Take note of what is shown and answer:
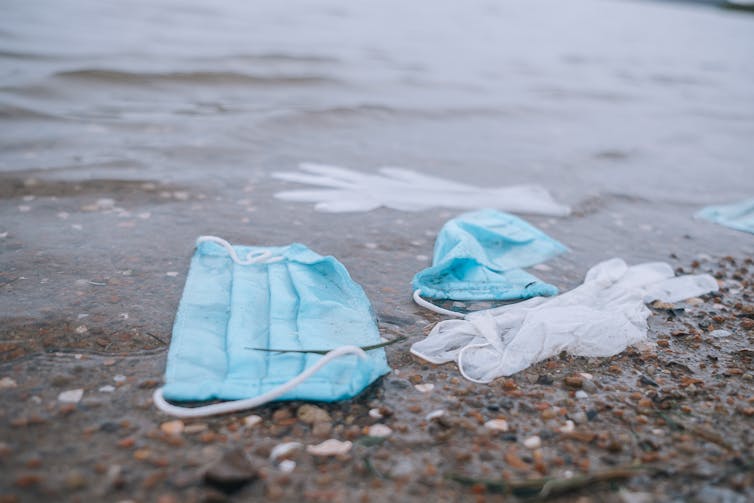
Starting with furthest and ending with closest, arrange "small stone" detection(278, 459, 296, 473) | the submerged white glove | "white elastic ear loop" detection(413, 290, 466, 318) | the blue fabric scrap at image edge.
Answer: the blue fabric scrap at image edge → "white elastic ear loop" detection(413, 290, 466, 318) → the submerged white glove → "small stone" detection(278, 459, 296, 473)

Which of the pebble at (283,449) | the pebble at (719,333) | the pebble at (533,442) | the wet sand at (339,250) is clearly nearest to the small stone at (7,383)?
the wet sand at (339,250)

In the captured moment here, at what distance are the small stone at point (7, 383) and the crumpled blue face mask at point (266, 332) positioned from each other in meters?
0.52

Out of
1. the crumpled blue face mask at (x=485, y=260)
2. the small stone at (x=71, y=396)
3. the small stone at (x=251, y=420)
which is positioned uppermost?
the crumpled blue face mask at (x=485, y=260)

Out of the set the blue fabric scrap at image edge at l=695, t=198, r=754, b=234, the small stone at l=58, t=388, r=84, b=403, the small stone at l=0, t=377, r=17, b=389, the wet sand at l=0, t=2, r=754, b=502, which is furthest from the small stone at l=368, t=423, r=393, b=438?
the blue fabric scrap at image edge at l=695, t=198, r=754, b=234

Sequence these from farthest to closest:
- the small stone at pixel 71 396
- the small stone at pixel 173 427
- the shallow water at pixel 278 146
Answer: the shallow water at pixel 278 146 < the small stone at pixel 71 396 < the small stone at pixel 173 427

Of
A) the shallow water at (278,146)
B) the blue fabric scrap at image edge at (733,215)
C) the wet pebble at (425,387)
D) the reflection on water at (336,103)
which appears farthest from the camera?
the reflection on water at (336,103)

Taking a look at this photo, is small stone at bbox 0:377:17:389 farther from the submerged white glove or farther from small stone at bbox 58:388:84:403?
the submerged white glove

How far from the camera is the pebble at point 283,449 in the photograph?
2.06 meters

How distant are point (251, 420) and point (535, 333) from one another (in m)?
1.24

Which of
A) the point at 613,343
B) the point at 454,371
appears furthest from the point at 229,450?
the point at 613,343

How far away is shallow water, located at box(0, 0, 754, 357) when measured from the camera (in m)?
3.41

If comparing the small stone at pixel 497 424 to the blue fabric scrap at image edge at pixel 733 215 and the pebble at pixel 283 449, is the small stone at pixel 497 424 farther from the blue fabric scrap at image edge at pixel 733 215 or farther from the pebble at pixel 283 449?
the blue fabric scrap at image edge at pixel 733 215

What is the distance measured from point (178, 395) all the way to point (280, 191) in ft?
8.56

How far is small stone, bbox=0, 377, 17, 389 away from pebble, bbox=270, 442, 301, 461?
0.99 metres
